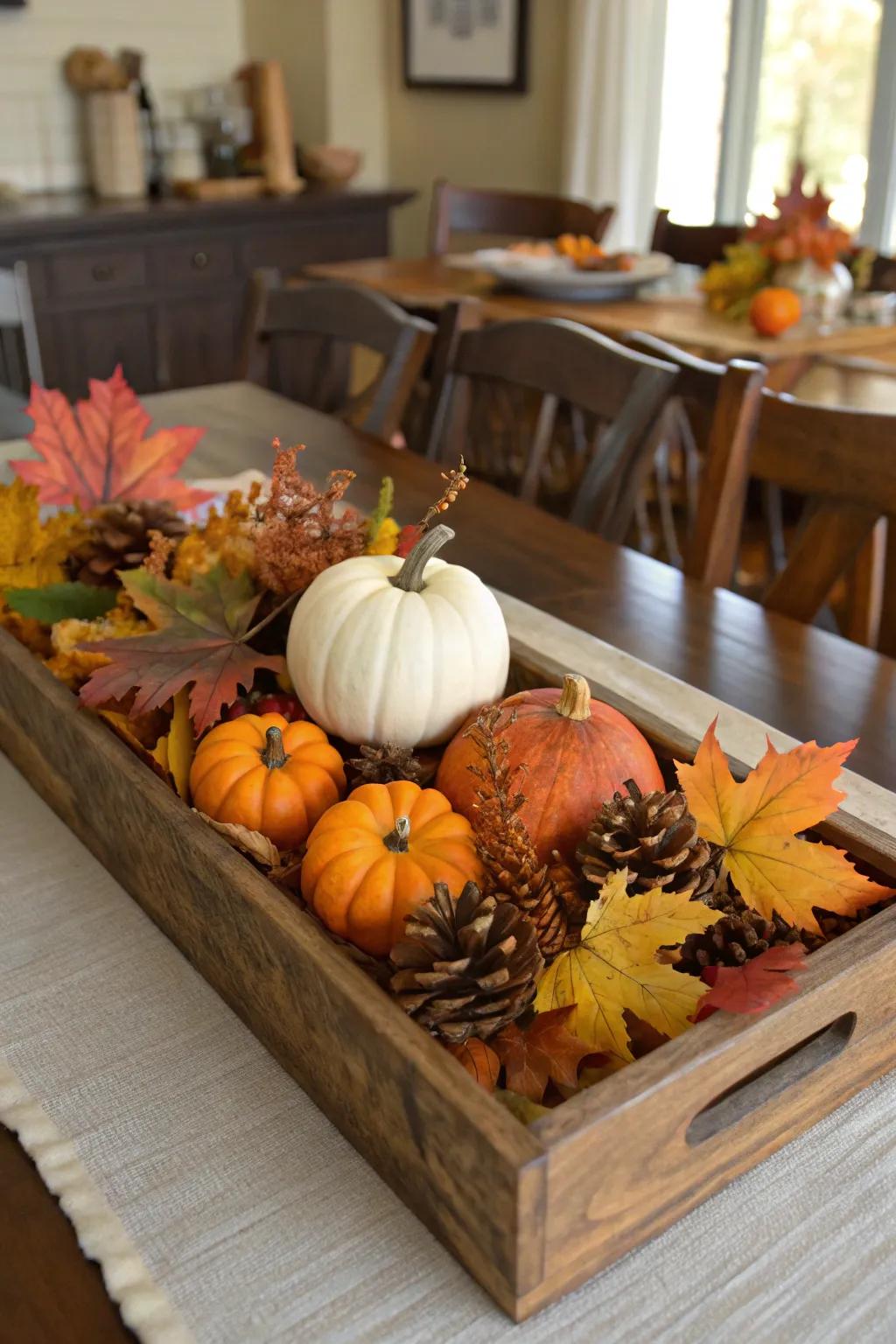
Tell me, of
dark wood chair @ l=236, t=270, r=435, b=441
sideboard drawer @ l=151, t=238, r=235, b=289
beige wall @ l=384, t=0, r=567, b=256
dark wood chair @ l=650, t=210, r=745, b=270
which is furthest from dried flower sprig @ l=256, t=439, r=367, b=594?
beige wall @ l=384, t=0, r=567, b=256

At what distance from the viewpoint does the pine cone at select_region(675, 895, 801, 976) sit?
56cm

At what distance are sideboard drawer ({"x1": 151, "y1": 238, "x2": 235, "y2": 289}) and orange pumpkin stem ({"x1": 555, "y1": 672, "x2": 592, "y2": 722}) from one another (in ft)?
11.2

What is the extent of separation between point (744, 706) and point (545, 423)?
0.71 meters

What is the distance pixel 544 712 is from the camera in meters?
0.67

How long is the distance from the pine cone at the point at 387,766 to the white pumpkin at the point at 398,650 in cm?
4

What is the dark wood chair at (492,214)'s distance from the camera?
3.17 meters

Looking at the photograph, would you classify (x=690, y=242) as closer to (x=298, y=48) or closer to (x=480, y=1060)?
(x=298, y=48)

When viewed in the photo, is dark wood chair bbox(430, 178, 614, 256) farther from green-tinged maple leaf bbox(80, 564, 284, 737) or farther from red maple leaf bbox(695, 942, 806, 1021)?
red maple leaf bbox(695, 942, 806, 1021)

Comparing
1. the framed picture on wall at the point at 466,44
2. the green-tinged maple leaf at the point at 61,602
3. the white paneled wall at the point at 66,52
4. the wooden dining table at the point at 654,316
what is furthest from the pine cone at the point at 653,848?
the white paneled wall at the point at 66,52

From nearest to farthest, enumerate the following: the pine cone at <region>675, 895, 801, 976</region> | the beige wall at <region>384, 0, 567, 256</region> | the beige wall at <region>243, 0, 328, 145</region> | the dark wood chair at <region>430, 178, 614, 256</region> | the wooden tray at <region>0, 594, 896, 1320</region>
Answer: the wooden tray at <region>0, 594, 896, 1320</region> → the pine cone at <region>675, 895, 801, 976</region> → the dark wood chair at <region>430, 178, 614, 256</region> → the beige wall at <region>384, 0, 567, 256</region> → the beige wall at <region>243, 0, 328, 145</region>

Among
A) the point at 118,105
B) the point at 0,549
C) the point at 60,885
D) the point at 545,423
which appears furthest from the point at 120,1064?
the point at 118,105

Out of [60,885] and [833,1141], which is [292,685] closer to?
[60,885]

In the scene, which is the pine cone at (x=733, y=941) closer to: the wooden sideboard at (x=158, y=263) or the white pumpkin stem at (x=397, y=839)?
the white pumpkin stem at (x=397, y=839)

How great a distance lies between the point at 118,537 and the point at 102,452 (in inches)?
6.8
